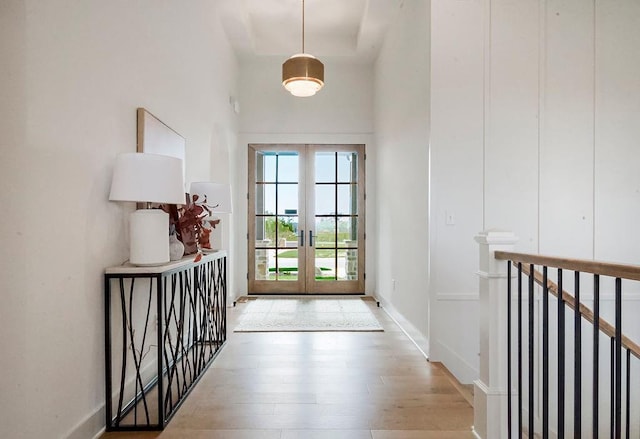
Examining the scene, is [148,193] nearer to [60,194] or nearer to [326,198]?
[60,194]

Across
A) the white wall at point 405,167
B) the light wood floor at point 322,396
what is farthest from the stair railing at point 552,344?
the white wall at point 405,167

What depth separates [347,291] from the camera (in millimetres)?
6418

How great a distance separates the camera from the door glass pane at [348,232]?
641 centimetres

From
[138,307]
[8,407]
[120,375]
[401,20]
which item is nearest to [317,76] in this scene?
[401,20]

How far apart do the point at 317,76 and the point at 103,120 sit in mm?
2676

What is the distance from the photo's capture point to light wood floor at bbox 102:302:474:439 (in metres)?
2.26

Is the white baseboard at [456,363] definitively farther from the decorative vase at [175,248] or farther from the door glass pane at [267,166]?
the door glass pane at [267,166]

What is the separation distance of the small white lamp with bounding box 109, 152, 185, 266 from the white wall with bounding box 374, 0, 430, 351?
203cm

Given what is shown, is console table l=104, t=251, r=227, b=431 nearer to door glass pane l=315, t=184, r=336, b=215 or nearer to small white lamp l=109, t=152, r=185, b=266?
small white lamp l=109, t=152, r=185, b=266

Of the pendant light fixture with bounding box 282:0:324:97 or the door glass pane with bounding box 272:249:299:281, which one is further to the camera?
the door glass pane with bounding box 272:249:299:281

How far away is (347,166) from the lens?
6.41 metres

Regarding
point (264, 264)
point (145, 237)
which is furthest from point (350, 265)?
point (145, 237)

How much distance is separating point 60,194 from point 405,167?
314cm

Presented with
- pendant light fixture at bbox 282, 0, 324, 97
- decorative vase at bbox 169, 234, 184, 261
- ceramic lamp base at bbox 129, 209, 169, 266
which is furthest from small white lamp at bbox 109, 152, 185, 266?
pendant light fixture at bbox 282, 0, 324, 97
